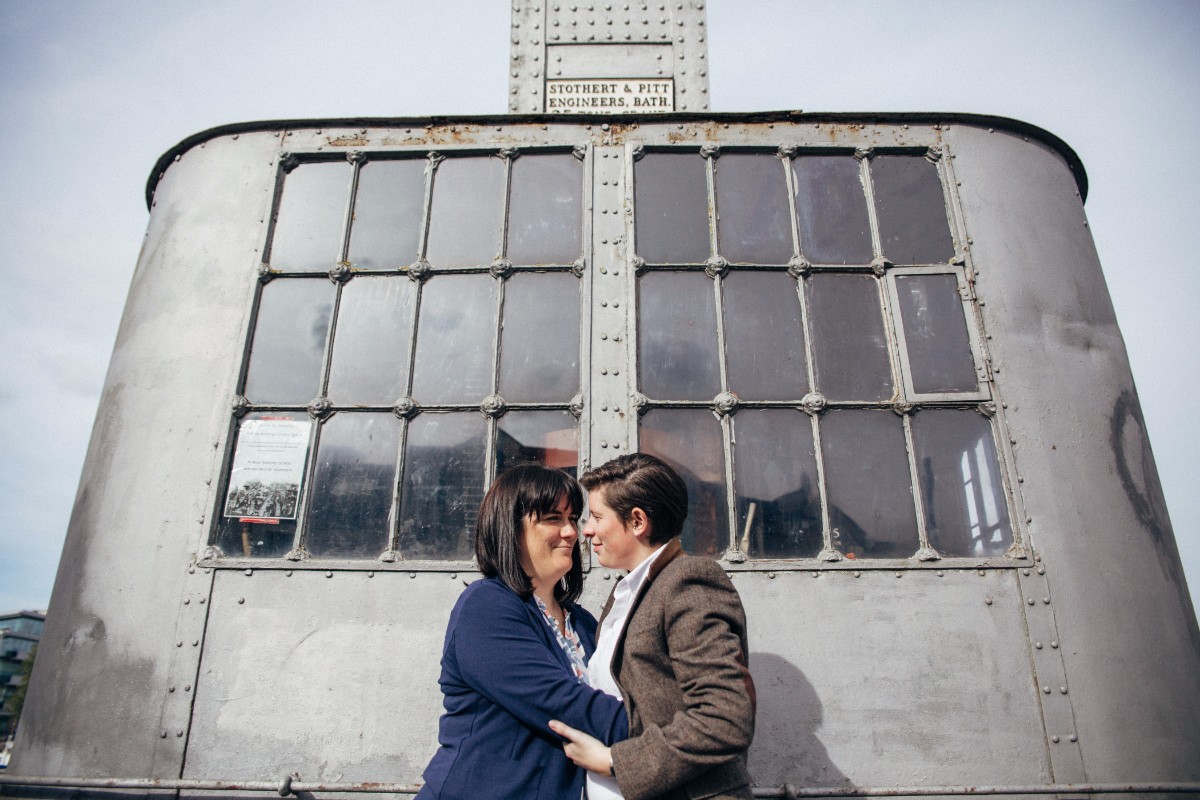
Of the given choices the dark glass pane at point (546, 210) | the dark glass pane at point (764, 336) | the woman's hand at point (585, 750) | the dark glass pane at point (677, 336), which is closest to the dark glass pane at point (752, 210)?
the dark glass pane at point (764, 336)

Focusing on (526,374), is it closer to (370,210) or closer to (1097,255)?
(370,210)

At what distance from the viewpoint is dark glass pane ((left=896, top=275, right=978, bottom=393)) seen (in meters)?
3.32

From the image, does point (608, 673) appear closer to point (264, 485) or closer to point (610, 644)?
point (610, 644)

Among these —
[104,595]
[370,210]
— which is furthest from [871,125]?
[104,595]

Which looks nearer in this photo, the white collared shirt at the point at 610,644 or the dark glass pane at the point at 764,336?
the white collared shirt at the point at 610,644

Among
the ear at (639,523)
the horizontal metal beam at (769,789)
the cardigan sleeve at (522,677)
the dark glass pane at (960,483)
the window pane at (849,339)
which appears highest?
the window pane at (849,339)

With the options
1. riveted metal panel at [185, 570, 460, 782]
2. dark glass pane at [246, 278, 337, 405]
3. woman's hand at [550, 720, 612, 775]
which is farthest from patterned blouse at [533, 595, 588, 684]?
dark glass pane at [246, 278, 337, 405]

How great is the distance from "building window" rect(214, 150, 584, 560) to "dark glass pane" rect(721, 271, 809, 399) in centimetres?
80

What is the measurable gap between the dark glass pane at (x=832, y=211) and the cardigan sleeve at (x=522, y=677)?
2647 millimetres

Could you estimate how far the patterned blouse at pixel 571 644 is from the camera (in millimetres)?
1976

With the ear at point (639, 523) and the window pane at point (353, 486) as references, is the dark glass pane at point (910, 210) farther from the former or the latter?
the window pane at point (353, 486)

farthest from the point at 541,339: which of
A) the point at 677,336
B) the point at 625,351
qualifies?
the point at 677,336

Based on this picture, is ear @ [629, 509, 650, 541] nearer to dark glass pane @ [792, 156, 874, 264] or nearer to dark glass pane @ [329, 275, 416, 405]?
dark glass pane @ [329, 275, 416, 405]

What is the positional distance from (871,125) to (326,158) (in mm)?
3122
